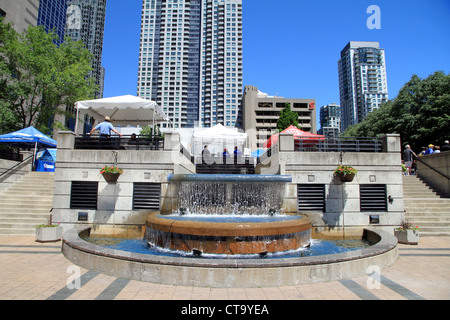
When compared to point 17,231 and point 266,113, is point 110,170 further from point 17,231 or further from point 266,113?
point 266,113

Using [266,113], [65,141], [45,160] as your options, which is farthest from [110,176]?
[266,113]

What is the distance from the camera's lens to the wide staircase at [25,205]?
11664mm

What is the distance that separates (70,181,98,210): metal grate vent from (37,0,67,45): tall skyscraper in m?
61.5

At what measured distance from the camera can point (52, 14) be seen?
6100 cm

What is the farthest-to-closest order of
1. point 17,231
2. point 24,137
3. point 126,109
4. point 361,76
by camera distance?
point 361,76, point 24,137, point 126,109, point 17,231

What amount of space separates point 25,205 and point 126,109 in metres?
7.65

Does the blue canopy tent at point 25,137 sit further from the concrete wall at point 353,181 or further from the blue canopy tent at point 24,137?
the concrete wall at point 353,181

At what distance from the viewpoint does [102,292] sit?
528 cm

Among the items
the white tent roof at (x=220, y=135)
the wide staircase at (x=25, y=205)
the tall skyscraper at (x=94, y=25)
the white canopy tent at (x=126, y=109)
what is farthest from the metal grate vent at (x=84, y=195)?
the tall skyscraper at (x=94, y=25)

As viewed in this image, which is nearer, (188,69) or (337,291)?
(337,291)

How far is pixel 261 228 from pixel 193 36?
551ft

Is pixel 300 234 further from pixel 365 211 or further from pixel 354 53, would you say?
pixel 354 53

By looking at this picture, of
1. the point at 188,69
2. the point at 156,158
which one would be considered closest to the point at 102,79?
the point at 188,69

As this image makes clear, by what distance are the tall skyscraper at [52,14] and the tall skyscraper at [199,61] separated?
80328 mm
